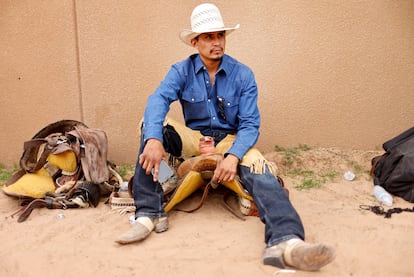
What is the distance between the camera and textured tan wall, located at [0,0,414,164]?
4.39 metres

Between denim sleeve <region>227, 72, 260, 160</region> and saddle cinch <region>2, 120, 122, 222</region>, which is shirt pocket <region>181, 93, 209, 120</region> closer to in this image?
denim sleeve <region>227, 72, 260, 160</region>

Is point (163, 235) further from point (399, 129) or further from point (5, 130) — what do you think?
point (399, 129)

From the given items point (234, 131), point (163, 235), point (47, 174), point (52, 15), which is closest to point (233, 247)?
point (163, 235)

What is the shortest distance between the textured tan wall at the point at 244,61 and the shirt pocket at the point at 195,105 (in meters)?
1.03

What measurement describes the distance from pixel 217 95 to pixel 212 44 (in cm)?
39

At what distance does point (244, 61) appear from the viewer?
4.51m

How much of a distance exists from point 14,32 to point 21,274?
2.64m

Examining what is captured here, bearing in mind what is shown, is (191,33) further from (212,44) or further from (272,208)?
(272,208)

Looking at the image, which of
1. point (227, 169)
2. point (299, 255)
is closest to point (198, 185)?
point (227, 169)

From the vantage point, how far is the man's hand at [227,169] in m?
3.12

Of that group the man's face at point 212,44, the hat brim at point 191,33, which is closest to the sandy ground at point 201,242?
the man's face at point 212,44

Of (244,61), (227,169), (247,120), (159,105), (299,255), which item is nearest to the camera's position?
(299,255)

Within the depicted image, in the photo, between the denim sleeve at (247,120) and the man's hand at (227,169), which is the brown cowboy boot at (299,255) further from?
the denim sleeve at (247,120)

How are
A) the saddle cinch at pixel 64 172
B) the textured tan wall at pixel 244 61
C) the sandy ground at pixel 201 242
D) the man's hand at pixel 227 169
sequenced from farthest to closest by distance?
1. the textured tan wall at pixel 244 61
2. the saddle cinch at pixel 64 172
3. the man's hand at pixel 227 169
4. the sandy ground at pixel 201 242
